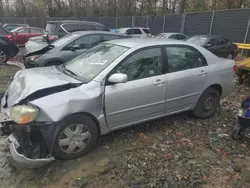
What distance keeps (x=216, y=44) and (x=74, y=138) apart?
9.76 m

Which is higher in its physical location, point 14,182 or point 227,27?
point 227,27

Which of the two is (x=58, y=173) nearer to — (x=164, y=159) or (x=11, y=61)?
(x=164, y=159)

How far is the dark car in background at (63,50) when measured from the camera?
20.9 feet

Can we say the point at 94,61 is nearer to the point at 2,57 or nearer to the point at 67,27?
the point at 2,57

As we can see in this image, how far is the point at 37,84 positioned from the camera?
9.85 ft

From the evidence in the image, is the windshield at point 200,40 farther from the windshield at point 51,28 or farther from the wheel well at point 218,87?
the windshield at point 51,28

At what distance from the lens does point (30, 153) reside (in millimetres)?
2719

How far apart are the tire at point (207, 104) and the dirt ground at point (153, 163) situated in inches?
12.2

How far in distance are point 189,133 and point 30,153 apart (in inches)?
103

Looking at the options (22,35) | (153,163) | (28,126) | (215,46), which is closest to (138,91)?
(153,163)

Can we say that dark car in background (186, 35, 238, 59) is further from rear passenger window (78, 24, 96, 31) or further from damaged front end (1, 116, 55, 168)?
damaged front end (1, 116, 55, 168)

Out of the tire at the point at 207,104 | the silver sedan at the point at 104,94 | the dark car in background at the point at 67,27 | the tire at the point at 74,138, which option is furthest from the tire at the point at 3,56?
the tire at the point at 207,104

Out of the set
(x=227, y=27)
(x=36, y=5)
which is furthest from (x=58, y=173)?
(x=36, y=5)

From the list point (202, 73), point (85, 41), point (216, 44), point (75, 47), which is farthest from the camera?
point (216, 44)
